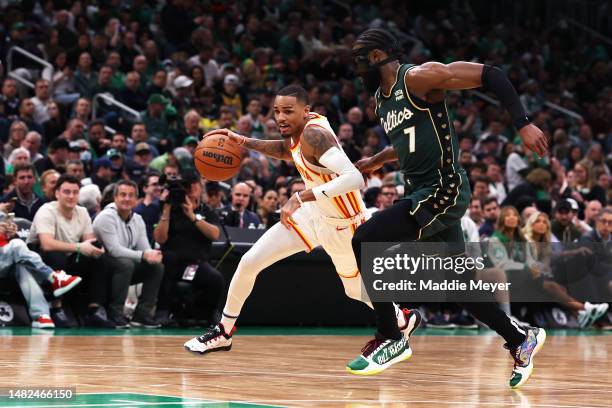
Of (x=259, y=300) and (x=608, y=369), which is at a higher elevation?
(x=608, y=369)

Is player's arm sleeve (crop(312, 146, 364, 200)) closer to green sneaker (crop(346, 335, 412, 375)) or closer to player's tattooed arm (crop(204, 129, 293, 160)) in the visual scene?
player's tattooed arm (crop(204, 129, 293, 160))

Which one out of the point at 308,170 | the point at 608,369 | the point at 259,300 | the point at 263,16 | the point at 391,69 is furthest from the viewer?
the point at 263,16

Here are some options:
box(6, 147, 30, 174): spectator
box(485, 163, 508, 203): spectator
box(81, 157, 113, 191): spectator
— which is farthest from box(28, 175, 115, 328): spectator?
box(485, 163, 508, 203): spectator

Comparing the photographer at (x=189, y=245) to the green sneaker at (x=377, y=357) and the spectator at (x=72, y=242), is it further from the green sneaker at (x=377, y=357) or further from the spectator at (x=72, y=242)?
the green sneaker at (x=377, y=357)

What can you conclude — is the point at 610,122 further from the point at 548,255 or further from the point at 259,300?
→ the point at 259,300

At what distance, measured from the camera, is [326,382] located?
678 centimetres

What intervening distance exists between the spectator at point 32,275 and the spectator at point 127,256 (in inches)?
25.5

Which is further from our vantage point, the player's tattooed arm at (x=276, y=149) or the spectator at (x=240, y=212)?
the spectator at (x=240, y=212)

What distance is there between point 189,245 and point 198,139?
334 centimetres

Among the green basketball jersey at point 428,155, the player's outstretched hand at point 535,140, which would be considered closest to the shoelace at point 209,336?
the green basketball jersey at point 428,155

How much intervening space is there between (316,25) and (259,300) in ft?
30.4

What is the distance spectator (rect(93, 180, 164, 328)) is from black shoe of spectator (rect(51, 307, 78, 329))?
18.8 inches

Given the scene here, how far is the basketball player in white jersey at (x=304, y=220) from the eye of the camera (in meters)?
7.62

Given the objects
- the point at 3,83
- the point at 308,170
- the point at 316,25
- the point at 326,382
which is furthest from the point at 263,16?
the point at 326,382
